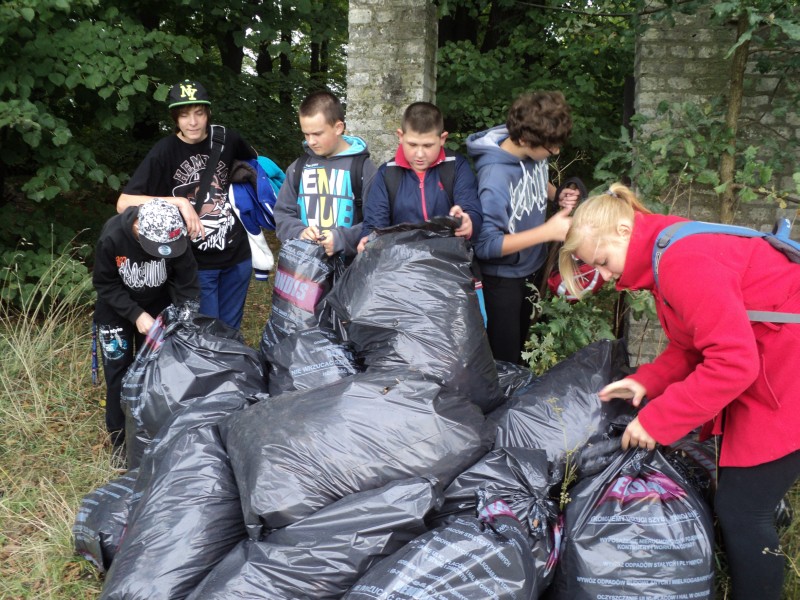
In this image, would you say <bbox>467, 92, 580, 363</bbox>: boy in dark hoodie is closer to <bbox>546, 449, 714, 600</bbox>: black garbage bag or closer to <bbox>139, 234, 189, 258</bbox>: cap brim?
<bbox>546, 449, 714, 600</bbox>: black garbage bag

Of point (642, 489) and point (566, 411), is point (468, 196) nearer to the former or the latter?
point (566, 411)

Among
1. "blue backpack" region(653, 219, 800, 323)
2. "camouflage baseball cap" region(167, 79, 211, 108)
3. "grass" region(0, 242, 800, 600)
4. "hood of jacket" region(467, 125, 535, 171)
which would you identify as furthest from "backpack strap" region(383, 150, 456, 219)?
"grass" region(0, 242, 800, 600)

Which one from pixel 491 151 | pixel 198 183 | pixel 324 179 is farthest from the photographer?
pixel 198 183

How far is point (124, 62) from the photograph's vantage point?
15.4 feet

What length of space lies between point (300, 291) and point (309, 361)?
1.46 feet

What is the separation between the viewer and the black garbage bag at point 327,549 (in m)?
1.86

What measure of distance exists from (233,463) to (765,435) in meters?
1.52

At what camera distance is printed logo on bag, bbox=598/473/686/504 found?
6.81 feet

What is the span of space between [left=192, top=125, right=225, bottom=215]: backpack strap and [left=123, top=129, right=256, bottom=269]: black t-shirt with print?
0.05 feet

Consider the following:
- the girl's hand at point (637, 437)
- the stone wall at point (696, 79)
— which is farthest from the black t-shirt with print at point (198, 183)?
the stone wall at point (696, 79)

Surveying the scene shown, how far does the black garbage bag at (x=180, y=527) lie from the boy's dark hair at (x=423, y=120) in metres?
1.45

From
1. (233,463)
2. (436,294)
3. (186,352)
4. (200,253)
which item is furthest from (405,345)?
(200,253)

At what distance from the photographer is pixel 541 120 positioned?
2.80m

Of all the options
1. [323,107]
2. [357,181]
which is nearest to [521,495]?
[357,181]
